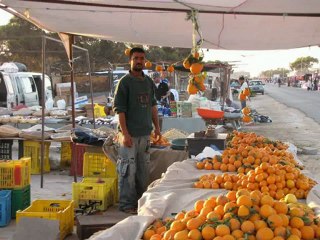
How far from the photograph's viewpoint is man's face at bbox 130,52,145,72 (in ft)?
17.5

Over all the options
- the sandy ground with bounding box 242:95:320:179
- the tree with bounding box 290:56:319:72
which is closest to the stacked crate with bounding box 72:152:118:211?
the sandy ground with bounding box 242:95:320:179

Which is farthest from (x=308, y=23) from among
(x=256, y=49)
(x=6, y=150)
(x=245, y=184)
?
(x=6, y=150)

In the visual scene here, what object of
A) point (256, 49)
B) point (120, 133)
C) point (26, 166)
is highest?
point (256, 49)

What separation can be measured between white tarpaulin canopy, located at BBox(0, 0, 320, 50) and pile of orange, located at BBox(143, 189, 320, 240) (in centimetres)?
270

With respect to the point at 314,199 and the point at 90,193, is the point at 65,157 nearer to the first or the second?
the point at 90,193

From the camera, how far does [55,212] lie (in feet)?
15.5

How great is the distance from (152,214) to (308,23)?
441cm

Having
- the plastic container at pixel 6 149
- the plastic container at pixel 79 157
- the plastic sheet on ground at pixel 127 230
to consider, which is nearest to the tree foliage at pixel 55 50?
the plastic container at pixel 6 149

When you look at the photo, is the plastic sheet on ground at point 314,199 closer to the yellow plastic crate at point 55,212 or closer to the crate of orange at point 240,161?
the crate of orange at point 240,161

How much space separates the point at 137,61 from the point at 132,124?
805 millimetres

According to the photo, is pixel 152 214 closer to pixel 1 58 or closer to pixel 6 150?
pixel 6 150

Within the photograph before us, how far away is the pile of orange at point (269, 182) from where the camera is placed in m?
3.69

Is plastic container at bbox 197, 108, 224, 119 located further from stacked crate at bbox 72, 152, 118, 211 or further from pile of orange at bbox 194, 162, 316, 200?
pile of orange at bbox 194, 162, 316, 200

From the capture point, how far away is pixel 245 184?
149 inches
